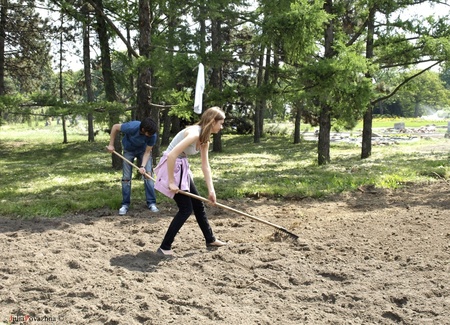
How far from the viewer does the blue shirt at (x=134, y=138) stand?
23.1 feet

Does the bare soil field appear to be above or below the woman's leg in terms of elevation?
below

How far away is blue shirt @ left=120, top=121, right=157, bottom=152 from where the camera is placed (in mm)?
7031

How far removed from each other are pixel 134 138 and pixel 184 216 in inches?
107

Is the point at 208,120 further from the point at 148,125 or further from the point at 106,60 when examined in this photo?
the point at 106,60

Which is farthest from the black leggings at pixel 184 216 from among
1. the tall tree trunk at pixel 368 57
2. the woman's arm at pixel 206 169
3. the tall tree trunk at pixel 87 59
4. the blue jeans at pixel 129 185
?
the tall tree trunk at pixel 368 57

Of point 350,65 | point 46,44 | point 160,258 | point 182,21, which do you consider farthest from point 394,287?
point 46,44

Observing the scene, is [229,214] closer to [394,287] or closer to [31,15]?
[394,287]

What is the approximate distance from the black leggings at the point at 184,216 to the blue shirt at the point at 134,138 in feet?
7.13

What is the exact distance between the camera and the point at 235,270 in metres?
4.55

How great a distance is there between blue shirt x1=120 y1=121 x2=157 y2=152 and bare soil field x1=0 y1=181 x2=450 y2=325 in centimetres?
118

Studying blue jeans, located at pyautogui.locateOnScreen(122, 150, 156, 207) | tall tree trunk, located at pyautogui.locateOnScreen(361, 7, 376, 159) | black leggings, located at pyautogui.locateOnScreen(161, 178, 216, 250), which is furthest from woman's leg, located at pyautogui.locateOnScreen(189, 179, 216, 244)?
tall tree trunk, located at pyautogui.locateOnScreen(361, 7, 376, 159)

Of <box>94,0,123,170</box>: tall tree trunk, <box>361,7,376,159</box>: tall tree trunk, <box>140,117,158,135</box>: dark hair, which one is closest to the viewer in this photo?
<box>140,117,158,135</box>: dark hair

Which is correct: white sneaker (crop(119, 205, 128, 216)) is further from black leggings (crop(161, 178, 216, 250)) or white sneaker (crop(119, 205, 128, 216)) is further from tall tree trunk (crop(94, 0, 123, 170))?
tall tree trunk (crop(94, 0, 123, 170))

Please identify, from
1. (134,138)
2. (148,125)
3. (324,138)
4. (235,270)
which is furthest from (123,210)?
(324,138)
